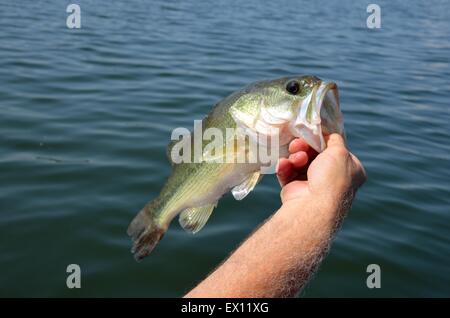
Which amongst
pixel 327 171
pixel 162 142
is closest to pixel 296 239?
pixel 327 171

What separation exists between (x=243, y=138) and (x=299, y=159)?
1.16 ft

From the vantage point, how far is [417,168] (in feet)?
23.6

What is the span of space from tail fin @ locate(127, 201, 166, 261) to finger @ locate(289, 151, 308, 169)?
897mm

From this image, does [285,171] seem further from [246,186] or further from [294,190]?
[246,186]

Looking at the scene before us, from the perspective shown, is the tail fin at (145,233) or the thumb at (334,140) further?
the tail fin at (145,233)

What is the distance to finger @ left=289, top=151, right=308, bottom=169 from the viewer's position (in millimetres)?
3082

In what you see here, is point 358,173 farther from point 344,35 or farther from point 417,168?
point 344,35

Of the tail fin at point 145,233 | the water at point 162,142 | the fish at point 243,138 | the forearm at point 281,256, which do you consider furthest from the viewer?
the water at point 162,142

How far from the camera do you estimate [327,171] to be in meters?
2.83

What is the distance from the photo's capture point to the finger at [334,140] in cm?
290

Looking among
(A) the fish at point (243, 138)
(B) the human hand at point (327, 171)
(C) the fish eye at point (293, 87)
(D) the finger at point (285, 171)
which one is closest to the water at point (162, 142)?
(A) the fish at point (243, 138)

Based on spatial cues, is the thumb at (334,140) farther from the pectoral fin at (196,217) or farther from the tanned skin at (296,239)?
the pectoral fin at (196,217)

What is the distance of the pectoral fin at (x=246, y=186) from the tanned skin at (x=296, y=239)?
0.78 ft

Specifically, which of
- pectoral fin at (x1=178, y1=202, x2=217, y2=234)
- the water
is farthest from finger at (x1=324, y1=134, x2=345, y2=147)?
the water
